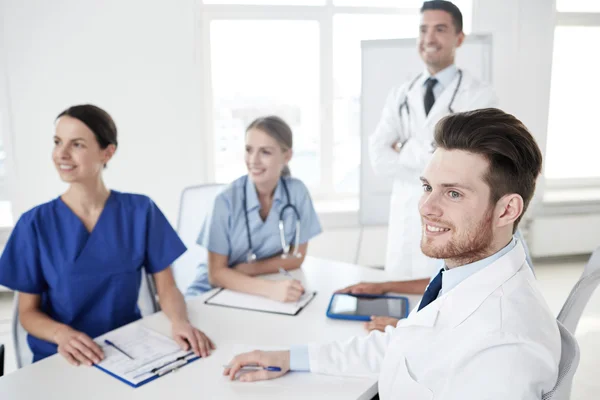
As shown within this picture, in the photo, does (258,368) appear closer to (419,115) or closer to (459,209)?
(459,209)

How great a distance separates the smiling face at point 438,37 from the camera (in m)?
2.30

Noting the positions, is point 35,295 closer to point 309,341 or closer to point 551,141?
point 309,341

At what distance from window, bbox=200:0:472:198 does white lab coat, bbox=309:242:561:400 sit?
2916 mm

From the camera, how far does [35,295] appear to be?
1.48 meters

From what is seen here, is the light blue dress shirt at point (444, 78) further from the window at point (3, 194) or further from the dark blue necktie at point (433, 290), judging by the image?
the window at point (3, 194)

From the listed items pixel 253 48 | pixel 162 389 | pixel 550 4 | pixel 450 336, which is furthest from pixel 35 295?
pixel 550 4

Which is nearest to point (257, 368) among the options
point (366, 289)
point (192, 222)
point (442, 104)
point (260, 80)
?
point (366, 289)

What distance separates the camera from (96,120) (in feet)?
5.09

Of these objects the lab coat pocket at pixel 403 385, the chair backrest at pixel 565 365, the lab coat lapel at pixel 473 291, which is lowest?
the lab coat pocket at pixel 403 385

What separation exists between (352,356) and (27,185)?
293cm

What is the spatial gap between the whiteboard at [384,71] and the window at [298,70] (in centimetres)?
57

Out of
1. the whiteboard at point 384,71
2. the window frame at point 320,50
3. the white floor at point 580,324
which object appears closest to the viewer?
the white floor at point 580,324

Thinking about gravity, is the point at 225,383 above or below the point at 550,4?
below

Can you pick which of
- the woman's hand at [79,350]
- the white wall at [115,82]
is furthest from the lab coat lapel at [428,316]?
the white wall at [115,82]
